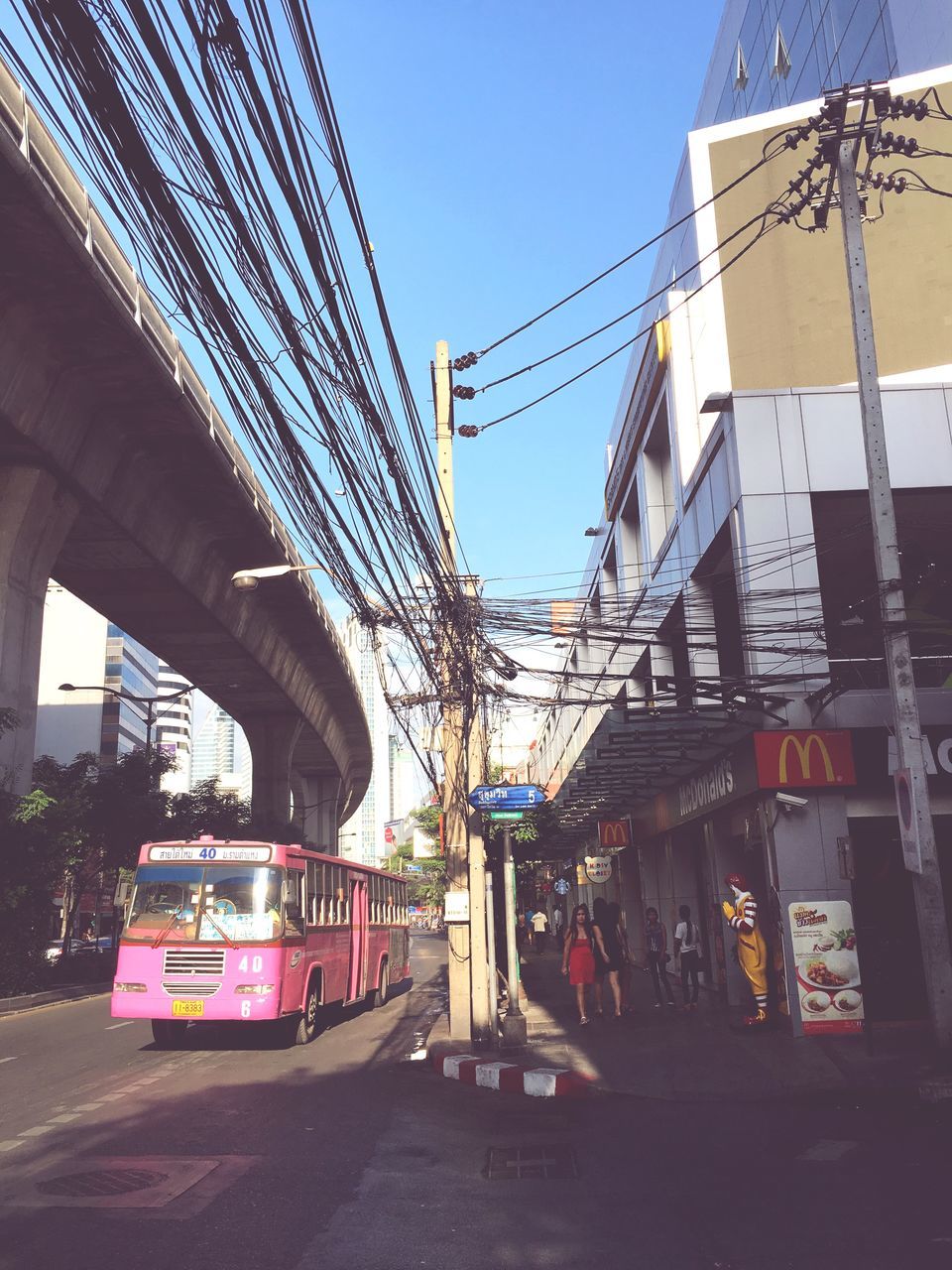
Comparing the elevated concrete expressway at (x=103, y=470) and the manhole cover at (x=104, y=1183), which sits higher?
the elevated concrete expressway at (x=103, y=470)

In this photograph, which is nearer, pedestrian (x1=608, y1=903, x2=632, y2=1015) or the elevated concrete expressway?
the elevated concrete expressway

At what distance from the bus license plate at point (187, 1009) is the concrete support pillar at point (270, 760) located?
25.4 meters

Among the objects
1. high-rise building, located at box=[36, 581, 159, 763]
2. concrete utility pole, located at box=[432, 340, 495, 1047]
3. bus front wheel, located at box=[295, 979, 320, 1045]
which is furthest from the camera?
high-rise building, located at box=[36, 581, 159, 763]

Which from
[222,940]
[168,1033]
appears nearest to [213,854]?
[222,940]

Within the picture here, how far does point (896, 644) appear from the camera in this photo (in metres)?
11.4

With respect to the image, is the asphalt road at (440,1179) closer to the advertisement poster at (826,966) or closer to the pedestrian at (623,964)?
the advertisement poster at (826,966)

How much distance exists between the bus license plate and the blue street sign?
4.38 meters

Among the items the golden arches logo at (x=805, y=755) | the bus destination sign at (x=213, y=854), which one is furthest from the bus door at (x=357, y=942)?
the golden arches logo at (x=805, y=755)

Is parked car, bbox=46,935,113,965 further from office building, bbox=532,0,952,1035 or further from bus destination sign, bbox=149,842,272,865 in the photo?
office building, bbox=532,0,952,1035

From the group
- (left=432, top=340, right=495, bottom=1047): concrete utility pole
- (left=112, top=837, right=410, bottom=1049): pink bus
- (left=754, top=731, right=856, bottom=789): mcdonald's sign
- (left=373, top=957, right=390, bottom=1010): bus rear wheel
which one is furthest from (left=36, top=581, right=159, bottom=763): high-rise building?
(left=754, top=731, right=856, bottom=789): mcdonald's sign

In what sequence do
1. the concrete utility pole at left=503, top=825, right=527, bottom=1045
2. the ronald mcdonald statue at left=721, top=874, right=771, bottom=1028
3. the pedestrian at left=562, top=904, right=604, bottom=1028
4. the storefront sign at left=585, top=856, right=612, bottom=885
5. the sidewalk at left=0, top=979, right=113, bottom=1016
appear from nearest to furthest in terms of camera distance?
the concrete utility pole at left=503, top=825, right=527, bottom=1045 → the ronald mcdonald statue at left=721, top=874, right=771, bottom=1028 → the pedestrian at left=562, top=904, right=604, bottom=1028 → the sidewalk at left=0, top=979, right=113, bottom=1016 → the storefront sign at left=585, top=856, right=612, bottom=885

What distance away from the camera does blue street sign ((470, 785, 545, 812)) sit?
539 inches

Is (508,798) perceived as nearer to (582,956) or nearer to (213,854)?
(582,956)

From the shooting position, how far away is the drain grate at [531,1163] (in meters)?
7.30
